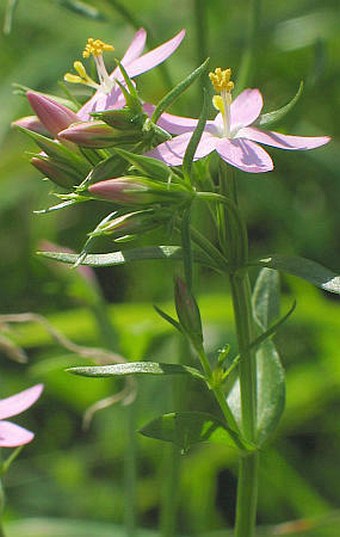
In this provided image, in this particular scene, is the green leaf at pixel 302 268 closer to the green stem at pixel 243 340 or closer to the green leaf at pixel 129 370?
the green stem at pixel 243 340

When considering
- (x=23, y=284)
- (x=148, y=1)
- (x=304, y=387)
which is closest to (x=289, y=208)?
(x=304, y=387)

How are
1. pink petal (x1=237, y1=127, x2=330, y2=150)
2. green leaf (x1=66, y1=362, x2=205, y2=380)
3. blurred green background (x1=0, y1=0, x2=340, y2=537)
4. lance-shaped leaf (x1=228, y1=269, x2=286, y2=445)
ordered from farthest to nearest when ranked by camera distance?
1. blurred green background (x1=0, y1=0, x2=340, y2=537)
2. lance-shaped leaf (x1=228, y1=269, x2=286, y2=445)
3. pink petal (x1=237, y1=127, x2=330, y2=150)
4. green leaf (x1=66, y1=362, x2=205, y2=380)

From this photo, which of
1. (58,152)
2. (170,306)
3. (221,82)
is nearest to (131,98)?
(58,152)

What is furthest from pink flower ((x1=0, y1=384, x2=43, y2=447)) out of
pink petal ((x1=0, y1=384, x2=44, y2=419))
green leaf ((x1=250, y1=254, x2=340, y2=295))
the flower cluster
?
green leaf ((x1=250, y1=254, x2=340, y2=295))

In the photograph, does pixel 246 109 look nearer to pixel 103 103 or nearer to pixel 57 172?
pixel 103 103

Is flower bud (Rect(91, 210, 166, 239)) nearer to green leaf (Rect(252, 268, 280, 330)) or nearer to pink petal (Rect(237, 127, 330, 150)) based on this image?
pink petal (Rect(237, 127, 330, 150))

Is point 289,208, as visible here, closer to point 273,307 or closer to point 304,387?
point 304,387
